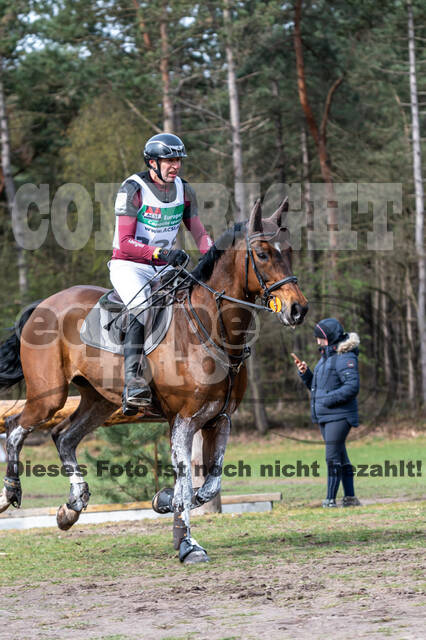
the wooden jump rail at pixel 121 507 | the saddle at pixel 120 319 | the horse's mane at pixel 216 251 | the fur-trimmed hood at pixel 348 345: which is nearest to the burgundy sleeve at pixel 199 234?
the horse's mane at pixel 216 251

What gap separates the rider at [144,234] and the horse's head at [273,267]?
0.60 m

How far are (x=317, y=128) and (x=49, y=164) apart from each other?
34.1 ft

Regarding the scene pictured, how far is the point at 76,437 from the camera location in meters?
8.67

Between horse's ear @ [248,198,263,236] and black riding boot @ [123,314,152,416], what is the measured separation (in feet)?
4.17

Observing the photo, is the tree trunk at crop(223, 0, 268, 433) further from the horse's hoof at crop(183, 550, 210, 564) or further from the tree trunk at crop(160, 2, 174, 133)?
the horse's hoof at crop(183, 550, 210, 564)

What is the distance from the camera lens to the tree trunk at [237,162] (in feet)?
79.9

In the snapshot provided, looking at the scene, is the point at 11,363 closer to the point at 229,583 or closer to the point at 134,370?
the point at 134,370

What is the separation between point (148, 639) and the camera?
15.7 feet

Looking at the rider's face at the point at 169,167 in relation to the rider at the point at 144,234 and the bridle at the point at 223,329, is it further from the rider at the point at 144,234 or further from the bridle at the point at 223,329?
the bridle at the point at 223,329

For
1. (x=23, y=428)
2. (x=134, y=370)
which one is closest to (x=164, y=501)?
(x=134, y=370)

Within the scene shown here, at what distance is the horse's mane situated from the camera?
7332 mm

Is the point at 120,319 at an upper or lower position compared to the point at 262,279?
lower

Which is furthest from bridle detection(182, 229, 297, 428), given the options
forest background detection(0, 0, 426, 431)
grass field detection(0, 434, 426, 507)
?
forest background detection(0, 0, 426, 431)

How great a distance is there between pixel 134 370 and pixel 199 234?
1.48 metres
